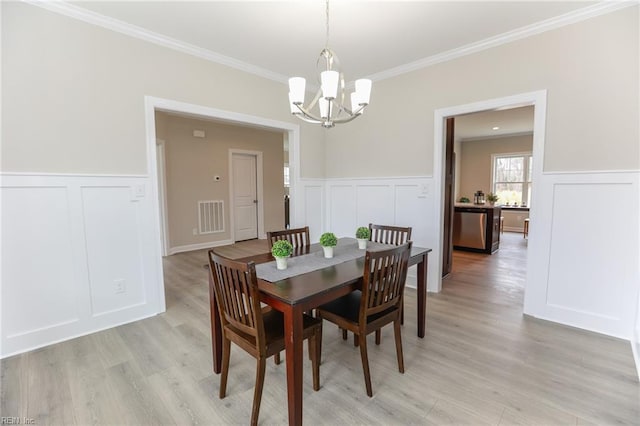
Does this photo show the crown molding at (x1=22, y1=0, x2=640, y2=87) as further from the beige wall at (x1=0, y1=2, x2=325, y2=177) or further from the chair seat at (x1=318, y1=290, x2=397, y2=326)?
the chair seat at (x1=318, y1=290, x2=397, y2=326)

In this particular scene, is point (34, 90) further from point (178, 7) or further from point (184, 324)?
point (184, 324)

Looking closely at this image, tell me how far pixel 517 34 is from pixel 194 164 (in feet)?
17.1

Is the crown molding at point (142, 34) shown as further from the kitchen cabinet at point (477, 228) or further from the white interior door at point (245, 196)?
the kitchen cabinet at point (477, 228)

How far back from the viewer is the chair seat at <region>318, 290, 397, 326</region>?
1.85 meters

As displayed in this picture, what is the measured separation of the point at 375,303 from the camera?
1812mm

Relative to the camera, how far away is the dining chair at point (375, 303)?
170cm

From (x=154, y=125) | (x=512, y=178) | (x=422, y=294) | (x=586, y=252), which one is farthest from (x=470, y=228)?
(x=154, y=125)

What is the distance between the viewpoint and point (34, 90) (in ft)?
7.22

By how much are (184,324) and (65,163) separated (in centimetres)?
168

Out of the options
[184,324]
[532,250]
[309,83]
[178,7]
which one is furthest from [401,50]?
[184,324]

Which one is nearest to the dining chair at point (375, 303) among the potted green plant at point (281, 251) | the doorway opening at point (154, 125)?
the potted green plant at point (281, 251)

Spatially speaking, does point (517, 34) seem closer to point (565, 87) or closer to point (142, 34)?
point (565, 87)

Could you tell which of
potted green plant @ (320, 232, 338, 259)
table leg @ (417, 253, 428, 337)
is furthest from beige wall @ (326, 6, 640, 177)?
potted green plant @ (320, 232, 338, 259)

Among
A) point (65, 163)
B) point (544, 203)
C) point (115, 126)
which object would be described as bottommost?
point (544, 203)
